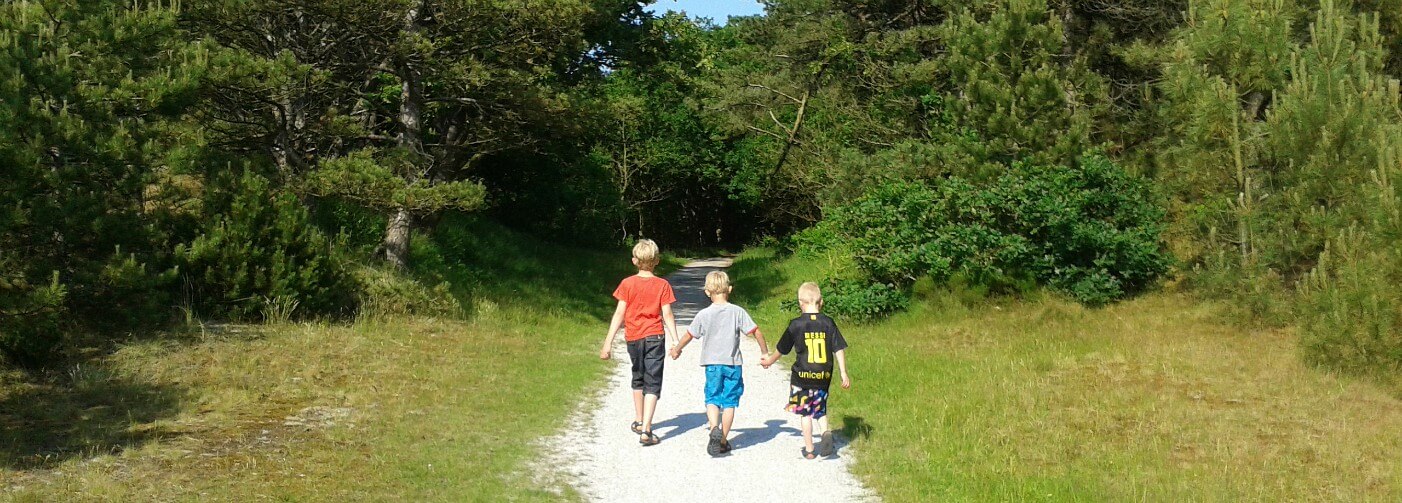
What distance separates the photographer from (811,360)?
26.5 feet

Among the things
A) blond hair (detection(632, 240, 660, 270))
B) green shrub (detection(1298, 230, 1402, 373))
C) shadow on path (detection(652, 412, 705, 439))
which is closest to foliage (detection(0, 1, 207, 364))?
blond hair (detection(632, 240, 660, 270))

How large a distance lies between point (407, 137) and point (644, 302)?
10.7 m

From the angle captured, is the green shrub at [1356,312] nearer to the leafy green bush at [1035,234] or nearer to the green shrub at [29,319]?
the leafy green bush at [1035,234]

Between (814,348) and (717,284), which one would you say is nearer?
(814,348)

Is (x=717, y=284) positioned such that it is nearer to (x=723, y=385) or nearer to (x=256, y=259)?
(x=723, y=385)

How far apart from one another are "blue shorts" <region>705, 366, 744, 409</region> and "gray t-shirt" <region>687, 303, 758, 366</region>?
7cm

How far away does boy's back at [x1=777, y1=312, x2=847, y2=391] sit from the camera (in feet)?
26.4

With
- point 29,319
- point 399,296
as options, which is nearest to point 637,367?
point 29,319

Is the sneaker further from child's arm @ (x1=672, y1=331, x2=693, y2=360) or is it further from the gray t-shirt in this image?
child's arm @ (x1=672, y1=331, x2=693, y2=360)

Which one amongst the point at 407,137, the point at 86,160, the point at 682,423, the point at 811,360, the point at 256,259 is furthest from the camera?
the point at 407,137

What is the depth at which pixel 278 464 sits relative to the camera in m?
7.67

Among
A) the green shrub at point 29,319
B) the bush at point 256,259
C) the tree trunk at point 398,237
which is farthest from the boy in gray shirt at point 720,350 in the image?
the tree trunk at point 398,237

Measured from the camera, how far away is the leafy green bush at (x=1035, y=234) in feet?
52.8

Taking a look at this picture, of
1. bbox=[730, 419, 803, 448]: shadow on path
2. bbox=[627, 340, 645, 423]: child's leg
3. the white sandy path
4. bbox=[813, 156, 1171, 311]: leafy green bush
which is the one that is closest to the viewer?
the white sandy path
